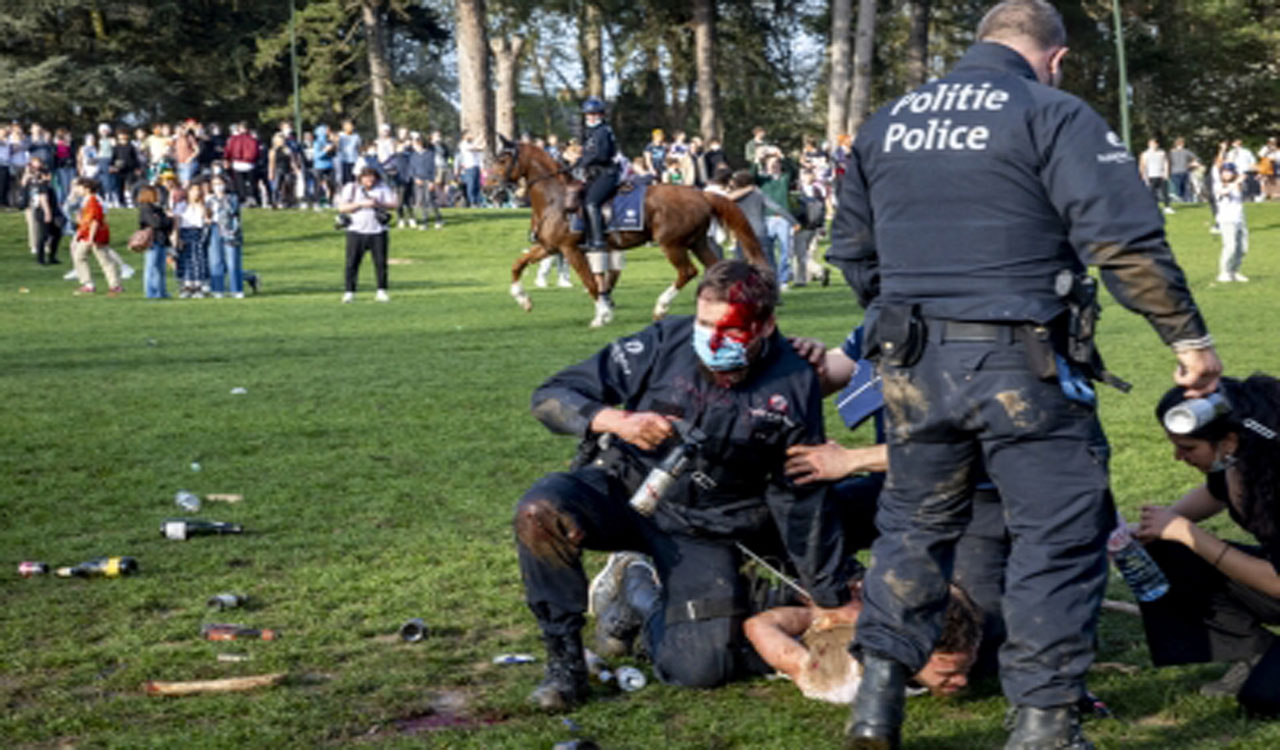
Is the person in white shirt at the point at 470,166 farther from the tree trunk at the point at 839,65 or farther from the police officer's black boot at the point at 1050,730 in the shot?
the police officer's black boot at the point at 1050,730

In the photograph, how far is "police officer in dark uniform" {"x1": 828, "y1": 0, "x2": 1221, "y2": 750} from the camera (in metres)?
4.14

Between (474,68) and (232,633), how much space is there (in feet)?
108

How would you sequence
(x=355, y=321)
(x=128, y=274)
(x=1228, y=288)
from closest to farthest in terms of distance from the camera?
(x=355, y=321), (x=1228, y=288), (x=128, y=274)

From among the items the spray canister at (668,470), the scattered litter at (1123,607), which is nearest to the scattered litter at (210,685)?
the spray canister at (668,470)

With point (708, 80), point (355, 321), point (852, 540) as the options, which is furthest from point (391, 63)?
point (852, 540)

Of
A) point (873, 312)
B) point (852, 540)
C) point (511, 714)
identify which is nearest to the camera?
point (873, 312)

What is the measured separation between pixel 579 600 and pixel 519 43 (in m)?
46.9

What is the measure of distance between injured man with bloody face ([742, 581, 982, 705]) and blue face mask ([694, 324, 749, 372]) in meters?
0.85

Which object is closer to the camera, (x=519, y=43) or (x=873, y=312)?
(x=873, y=312)

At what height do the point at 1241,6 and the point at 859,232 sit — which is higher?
the point at 1241,6

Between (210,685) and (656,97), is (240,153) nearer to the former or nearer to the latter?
(656,97)

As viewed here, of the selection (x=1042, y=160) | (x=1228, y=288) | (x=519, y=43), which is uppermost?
(x=519, y=43)

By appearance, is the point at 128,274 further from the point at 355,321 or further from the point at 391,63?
the point at 391,63

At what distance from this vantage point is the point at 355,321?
1994cm
